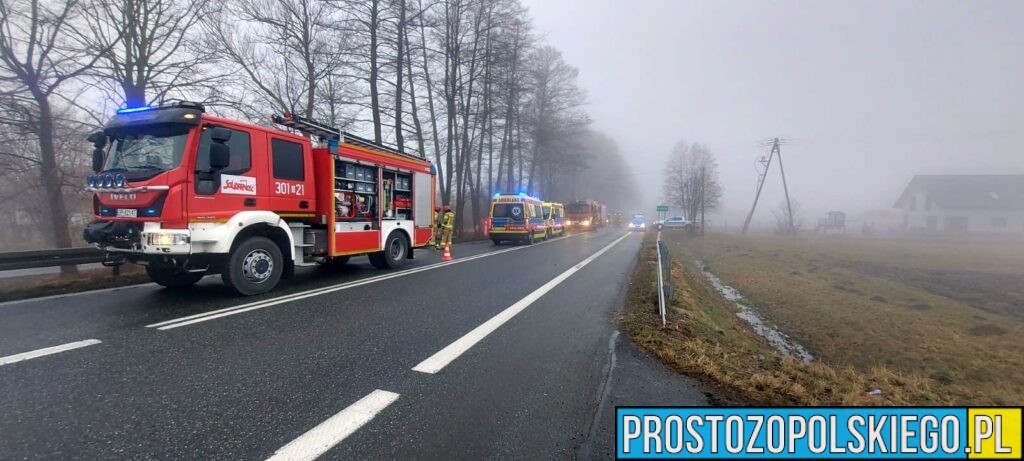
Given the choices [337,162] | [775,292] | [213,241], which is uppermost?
[337,162]

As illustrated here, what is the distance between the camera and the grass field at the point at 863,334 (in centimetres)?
421

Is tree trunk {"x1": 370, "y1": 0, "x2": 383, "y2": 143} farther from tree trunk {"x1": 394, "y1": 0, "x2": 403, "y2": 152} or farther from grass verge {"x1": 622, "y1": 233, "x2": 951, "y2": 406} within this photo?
grass verge {"x1": 622, "y1": 233, "x2": 951, "y2": 406}

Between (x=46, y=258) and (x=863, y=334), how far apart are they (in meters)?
15.2

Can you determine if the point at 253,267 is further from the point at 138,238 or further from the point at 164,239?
the point at 138,238

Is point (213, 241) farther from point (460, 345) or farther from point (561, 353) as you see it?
point (561, 353)

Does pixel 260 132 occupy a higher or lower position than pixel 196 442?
higher

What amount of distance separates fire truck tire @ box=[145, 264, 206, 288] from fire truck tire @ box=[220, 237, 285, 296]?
2.63ft

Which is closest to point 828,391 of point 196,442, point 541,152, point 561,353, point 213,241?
point 561,353

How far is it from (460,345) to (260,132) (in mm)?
5206

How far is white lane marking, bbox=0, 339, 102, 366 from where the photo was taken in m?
3.61

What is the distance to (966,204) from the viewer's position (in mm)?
47438

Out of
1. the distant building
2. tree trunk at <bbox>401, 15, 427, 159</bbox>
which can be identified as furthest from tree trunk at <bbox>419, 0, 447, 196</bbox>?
the distant building

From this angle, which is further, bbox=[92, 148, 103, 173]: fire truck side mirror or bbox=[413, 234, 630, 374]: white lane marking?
bbox=[92, 148, 103, 173]: fire truck side mirror

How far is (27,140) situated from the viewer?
979 centimetres
